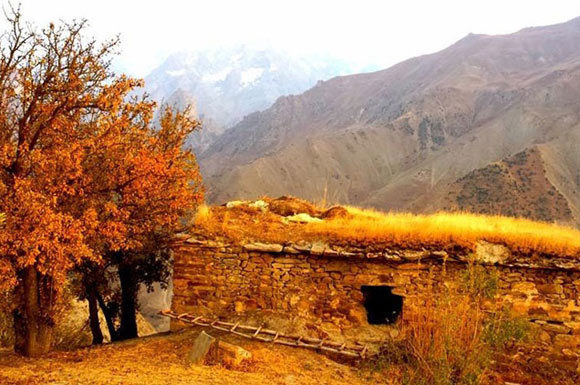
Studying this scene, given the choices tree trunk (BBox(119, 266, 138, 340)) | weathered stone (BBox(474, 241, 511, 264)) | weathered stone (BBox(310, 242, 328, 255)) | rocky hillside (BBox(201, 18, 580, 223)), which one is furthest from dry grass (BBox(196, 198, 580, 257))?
rocky hillside (BBox(201, 18, 580, 223))

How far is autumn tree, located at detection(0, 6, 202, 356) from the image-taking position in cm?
745

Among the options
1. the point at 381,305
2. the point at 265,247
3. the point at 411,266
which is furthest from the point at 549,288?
the point at 265,247

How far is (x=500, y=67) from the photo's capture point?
368 feet

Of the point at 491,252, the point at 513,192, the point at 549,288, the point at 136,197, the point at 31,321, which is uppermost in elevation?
the point at 136,197

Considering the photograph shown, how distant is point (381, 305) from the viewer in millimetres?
12156

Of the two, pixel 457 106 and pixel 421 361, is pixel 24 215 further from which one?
pixel 457 106

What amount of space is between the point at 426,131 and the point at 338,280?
8926 centimetres

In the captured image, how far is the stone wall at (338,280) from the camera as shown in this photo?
1008cm

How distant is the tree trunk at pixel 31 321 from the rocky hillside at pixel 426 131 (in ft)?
162

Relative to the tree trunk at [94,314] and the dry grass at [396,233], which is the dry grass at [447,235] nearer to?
the dry grass at [396,233]

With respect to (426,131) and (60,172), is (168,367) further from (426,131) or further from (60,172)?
(426,131)

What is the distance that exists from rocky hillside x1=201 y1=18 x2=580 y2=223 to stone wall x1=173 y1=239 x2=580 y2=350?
4352 cm

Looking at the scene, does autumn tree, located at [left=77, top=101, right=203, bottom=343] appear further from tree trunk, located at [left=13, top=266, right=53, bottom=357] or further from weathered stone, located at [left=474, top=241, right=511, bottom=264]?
weathered stone, located at [left=474, top=241, right=511, bottom=264]

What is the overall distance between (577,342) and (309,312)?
6086 millimetres
